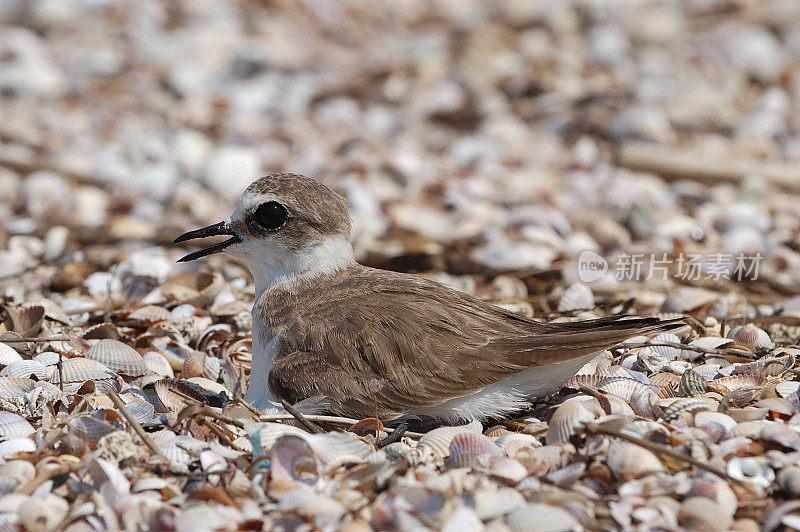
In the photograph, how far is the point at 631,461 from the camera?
3121mm

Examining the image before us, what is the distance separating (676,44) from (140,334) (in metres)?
7.79

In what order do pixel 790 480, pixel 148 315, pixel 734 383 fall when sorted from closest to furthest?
1. pixel 790 480
2. pixel 734 383
3. pixel 148 315

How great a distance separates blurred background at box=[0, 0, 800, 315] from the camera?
6.68 meters

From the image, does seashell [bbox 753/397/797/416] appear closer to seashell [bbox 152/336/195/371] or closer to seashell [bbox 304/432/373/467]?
seashell [bbox 304/432/373/467]

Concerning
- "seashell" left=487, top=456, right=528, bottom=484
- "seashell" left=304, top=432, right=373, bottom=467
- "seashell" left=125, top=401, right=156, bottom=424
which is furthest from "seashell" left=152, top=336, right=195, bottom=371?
"seashell" left=487, top=456, right=528, bottom=484

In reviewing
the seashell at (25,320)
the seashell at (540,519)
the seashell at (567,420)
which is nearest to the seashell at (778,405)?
the seashell at (567,420)

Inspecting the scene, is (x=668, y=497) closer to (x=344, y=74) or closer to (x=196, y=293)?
(x=196, y=293)

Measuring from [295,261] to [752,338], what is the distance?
207 cm

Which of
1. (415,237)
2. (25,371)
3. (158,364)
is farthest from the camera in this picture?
(415,237)

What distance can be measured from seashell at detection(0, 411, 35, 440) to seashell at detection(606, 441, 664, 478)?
2.03 metres

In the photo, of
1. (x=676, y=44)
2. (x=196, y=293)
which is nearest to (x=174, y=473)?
(x=196, y=293)

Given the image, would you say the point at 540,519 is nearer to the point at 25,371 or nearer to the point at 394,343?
the point at 394,343

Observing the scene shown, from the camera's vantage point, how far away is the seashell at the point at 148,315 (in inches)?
190

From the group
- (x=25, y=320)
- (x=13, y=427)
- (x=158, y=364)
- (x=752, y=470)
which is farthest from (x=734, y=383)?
(x=25, y=320)
